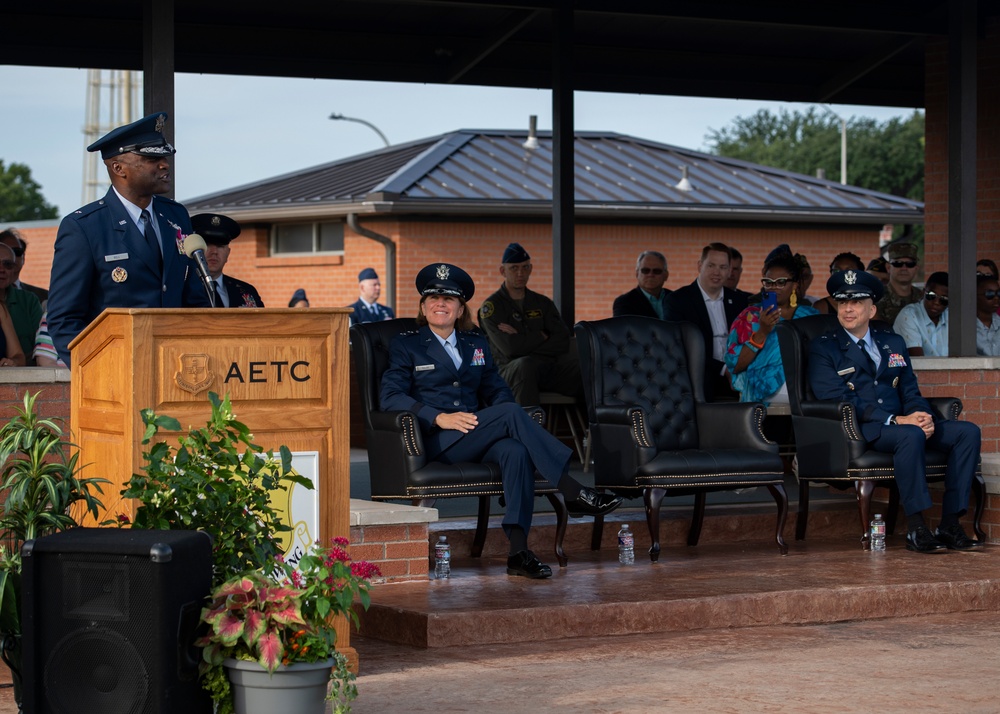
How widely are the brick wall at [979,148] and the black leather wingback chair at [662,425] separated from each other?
409 centimetres

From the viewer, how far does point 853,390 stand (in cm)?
796

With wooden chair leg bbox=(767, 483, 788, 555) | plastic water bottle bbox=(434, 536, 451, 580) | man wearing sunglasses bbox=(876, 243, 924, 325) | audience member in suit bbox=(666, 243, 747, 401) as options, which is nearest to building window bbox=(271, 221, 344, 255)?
man wearing sunglasses bbox=(876, 243, 924, 325)

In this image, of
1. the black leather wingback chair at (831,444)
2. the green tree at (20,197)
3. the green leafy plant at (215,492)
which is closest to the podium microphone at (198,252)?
the green leafy plant at (215,492)

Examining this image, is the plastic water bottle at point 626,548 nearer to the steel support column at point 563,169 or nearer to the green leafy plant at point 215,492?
the steel support column at point 563,169

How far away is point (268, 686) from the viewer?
384 cm

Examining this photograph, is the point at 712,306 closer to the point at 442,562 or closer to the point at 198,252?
the point at 442,562

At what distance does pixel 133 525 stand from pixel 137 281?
130cm

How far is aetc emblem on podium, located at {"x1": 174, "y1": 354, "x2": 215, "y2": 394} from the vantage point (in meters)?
4.49

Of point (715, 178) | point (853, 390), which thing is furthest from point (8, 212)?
point (853, 390)

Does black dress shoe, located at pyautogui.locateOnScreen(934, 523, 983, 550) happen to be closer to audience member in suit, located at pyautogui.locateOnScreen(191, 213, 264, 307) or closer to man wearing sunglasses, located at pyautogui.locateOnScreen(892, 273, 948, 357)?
man wearing sunglasses, located at pyautogui.locateOnScreen(892, 273, 948, 357)

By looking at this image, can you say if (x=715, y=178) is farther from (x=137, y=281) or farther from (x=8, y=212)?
(x=8, y=212)

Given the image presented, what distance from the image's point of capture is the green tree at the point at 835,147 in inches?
2186

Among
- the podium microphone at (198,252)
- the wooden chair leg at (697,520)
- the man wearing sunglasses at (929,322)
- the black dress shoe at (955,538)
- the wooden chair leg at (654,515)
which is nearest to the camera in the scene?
the podium microphone at (198,252)

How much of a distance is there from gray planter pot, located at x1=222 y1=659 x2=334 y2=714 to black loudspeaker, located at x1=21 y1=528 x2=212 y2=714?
106 millimetres
